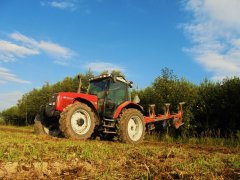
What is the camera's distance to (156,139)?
16641 millimetres

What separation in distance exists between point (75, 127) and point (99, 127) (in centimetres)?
132

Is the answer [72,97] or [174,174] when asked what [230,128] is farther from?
[174,174]

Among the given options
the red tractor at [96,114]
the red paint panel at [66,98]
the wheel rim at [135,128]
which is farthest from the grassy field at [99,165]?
the wheel rim at [135,128]

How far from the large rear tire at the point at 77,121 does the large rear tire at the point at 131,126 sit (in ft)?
3.41

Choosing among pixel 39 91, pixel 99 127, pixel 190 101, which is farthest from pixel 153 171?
pixel 39 91

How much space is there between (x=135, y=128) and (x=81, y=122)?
241cm

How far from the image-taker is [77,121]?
11.4m

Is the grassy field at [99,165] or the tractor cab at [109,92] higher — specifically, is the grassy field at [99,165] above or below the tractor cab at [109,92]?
below

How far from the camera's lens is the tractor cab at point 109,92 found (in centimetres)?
1239

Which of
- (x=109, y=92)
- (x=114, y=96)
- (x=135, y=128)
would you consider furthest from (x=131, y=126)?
(x=109, y=92)

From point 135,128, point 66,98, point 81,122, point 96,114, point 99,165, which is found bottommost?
point 99,165

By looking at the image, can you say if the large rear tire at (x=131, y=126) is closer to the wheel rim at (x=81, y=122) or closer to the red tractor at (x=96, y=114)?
the red tractor at (x=96, y=114)

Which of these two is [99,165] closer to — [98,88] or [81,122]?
[81,122]

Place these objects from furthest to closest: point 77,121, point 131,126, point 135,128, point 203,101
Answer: point 203,101
point 135,128
point 131,126
point 77,121
